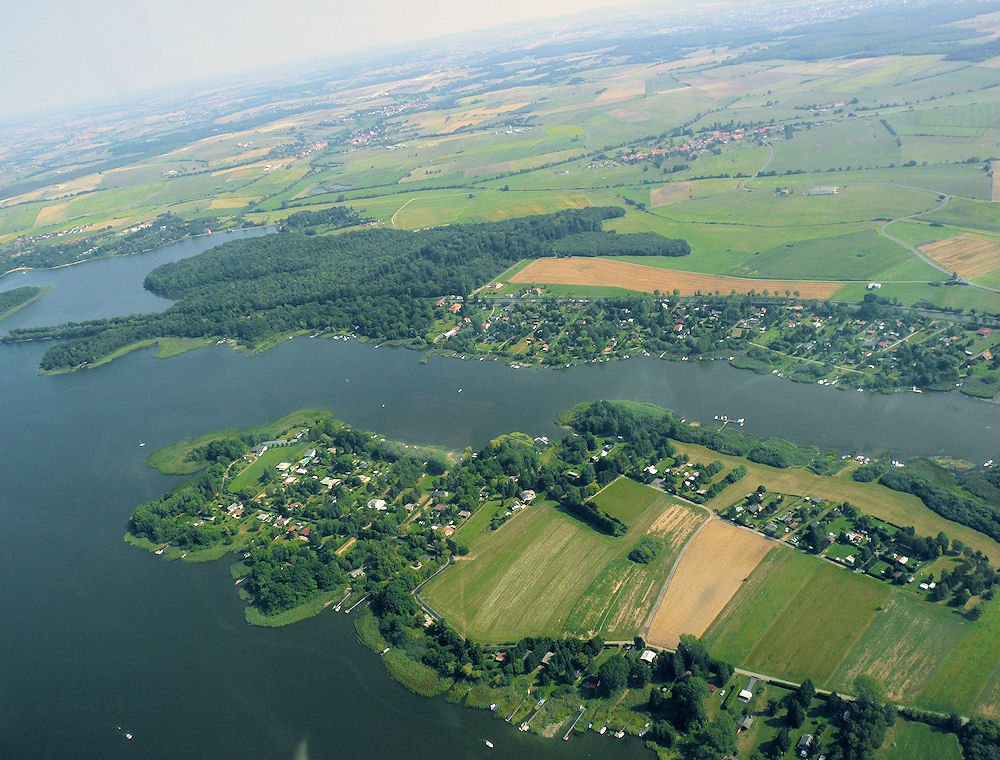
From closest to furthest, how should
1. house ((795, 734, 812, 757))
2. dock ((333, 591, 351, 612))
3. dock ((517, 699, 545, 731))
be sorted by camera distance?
house ((795, 734, 812, 757))
dock ((517, 699, 545, 731))
dock ((333, 591, 351, 612))

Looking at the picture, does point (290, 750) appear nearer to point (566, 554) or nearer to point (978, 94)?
point (566, 554)

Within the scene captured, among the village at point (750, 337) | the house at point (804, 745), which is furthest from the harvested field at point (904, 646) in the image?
the village at point (750, 337)

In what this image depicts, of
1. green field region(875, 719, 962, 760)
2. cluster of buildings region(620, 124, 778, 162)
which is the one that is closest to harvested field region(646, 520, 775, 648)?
green field region(875, 719, 962, 760)

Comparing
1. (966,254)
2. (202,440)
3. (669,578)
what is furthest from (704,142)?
(669,578)

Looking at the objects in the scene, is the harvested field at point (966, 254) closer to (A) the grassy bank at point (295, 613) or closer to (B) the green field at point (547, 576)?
(B) the green field at point (547, 576)

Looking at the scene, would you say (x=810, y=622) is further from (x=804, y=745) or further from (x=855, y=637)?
(x=804, y=745)

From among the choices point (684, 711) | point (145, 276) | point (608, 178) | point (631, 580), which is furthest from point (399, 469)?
point (608, 178)

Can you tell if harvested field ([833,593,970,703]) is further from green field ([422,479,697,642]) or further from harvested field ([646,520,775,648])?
green field ([422,479,697,642])
